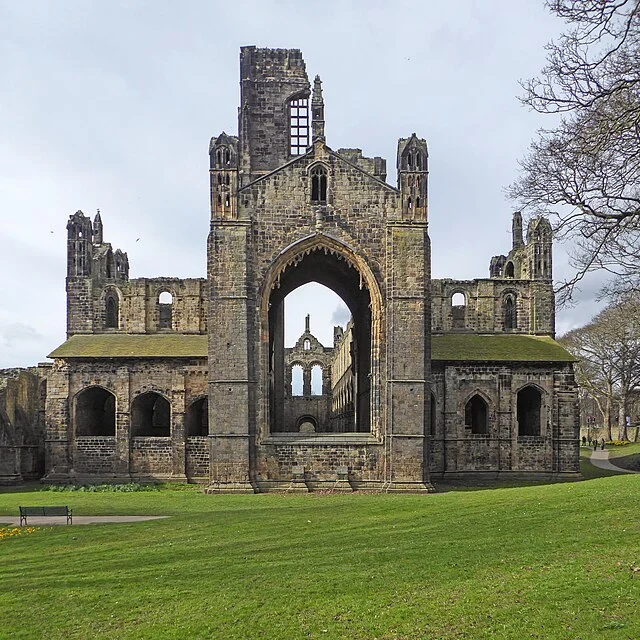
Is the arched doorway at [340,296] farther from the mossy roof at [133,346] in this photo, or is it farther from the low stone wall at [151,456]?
the low stone wall at [151,456]

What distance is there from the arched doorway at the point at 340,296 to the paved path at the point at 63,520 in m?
9.72

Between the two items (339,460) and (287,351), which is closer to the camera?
(339,460)

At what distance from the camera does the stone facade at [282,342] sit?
2914 centimetres

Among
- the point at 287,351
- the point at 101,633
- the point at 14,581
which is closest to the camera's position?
the point at 101,633

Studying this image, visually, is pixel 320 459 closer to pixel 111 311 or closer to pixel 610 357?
pixel 111 311

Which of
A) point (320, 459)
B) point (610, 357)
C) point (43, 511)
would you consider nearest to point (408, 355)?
point (320, 459)

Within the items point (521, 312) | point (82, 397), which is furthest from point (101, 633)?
point (521, 312)

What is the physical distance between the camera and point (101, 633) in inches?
425

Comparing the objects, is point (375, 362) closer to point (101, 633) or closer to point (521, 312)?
point (521, 312)

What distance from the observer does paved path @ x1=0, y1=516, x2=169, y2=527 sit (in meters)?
21.1

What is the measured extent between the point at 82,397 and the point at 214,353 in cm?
1030

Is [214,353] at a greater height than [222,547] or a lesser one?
greater

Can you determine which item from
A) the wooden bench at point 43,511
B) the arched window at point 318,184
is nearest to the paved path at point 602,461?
the arched window at point 318,184

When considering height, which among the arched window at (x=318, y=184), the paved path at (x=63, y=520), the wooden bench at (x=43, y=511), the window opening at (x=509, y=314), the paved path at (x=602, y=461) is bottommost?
the paved path at (x=602, y=461)
